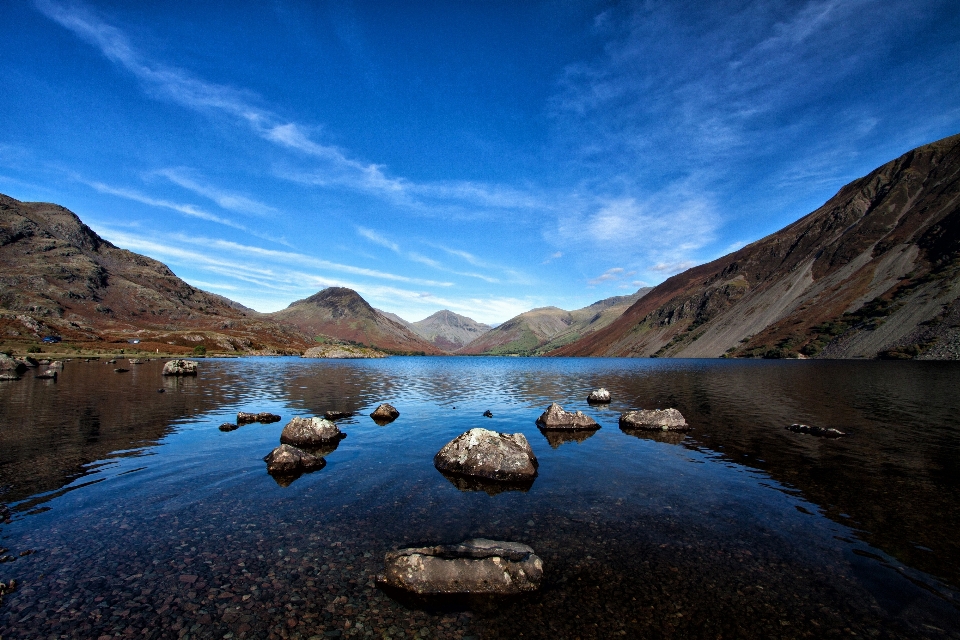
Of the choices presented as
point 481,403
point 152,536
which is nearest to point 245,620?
point 152,536

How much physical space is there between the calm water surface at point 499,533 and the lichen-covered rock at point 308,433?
1263mm

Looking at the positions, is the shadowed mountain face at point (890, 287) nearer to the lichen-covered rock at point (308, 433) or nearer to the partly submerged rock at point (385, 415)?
the partly submerged rock at point (385, 415)

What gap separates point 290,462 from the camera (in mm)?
20078

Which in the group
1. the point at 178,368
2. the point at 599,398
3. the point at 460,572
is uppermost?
the point at 599,398

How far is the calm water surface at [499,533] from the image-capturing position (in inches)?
351

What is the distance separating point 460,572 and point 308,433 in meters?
18.6

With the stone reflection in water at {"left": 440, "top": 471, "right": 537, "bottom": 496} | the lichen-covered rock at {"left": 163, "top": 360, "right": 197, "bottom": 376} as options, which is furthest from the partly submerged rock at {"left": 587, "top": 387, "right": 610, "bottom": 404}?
the lichen-covered rock at {"left": 163, "top": 360, "right": 197, "bottom": 376}

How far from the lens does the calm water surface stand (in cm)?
892

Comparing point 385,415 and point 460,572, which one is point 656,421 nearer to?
point 385,415

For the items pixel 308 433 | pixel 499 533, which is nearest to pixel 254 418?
pixel 308 433

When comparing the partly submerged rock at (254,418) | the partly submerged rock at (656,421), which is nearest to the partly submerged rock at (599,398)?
the partly submerged rock at (656,421)

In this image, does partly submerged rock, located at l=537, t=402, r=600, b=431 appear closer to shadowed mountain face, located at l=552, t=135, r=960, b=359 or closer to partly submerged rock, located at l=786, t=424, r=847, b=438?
partly submerged rock, located at l=786, t=424, r=847, b=438

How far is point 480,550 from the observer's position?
36.0ft

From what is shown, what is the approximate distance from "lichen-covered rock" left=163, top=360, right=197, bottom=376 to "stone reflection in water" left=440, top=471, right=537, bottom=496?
242 feet
